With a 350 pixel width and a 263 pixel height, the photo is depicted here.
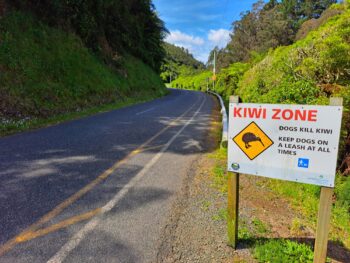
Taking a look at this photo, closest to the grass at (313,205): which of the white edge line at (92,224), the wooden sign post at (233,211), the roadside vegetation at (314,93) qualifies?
the roadside vegetation at (314,93)

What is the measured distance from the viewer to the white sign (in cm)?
236

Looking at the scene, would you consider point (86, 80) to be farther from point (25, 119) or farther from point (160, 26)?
point (160, 26)

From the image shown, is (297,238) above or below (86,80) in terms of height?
below

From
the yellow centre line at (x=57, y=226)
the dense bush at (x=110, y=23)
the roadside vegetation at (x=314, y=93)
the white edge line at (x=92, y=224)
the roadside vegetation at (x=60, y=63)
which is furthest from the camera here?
the dense bush at (x=110, y=23)

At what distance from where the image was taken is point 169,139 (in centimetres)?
767

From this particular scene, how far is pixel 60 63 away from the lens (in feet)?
46.5

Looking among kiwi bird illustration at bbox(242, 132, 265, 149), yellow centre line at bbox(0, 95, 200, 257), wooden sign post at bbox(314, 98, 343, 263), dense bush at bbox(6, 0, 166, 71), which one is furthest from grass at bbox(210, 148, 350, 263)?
dense bush at bbox(6, 0, 166, 71)

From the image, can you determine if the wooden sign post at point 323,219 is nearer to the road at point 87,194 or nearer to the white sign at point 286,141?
the white sign at point 286,141

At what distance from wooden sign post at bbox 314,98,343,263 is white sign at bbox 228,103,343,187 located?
0.22 ft

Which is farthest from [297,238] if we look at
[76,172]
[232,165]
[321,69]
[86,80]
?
[86,80]

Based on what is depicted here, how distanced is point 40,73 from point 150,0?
25783mm

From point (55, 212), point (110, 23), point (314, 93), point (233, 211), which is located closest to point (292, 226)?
point (233, 211)

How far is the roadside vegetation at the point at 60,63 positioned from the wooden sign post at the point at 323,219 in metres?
8.73

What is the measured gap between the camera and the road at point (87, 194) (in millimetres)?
2742
